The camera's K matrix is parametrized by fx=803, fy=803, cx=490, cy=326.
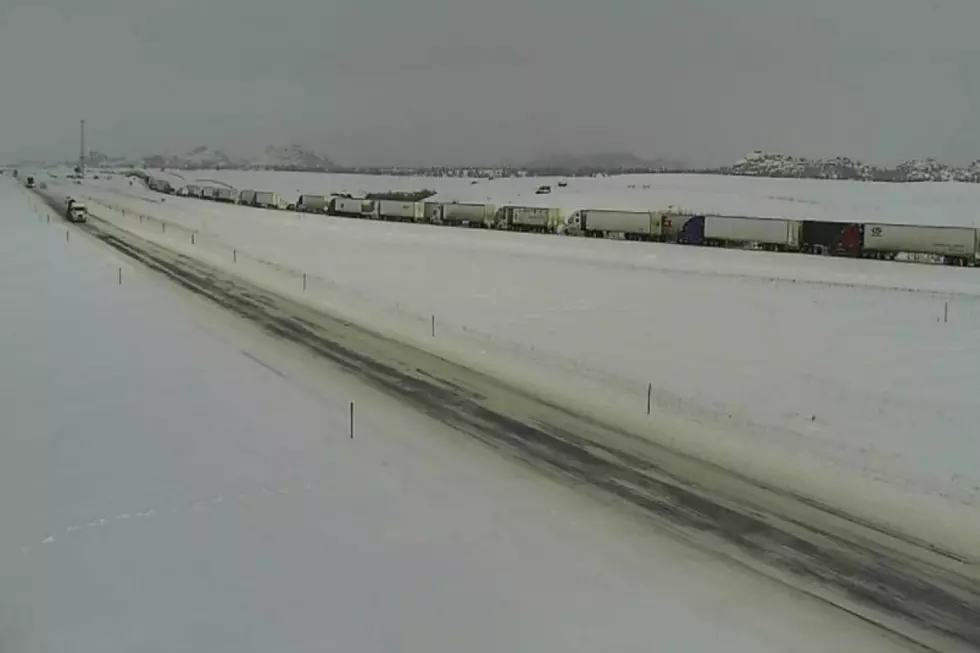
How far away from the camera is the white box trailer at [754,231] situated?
56.6 meters

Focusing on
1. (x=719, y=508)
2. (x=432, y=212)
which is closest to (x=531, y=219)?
(x=432, y=212)

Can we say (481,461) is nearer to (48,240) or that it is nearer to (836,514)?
(836,514)

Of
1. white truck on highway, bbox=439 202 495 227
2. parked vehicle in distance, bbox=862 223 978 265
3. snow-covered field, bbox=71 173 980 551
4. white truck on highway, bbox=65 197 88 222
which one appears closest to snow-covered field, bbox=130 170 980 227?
white truck on highway, bbox=439 202 495 227

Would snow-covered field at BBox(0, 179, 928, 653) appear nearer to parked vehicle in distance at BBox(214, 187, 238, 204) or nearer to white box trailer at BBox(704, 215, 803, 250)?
white box trailer at BBox(704, 215, 803, 250)

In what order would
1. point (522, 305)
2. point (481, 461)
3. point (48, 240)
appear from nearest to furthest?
point (481, 461)
point (522, 305)
point (48, 240)

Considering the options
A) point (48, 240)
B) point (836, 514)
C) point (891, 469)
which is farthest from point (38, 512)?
point (48, 240)

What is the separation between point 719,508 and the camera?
1298 cm

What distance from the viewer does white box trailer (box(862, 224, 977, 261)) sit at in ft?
164

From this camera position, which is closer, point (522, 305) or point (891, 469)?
point (891, 469)

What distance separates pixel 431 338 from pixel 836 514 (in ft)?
51.0

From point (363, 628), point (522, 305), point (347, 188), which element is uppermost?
point (347, 188)

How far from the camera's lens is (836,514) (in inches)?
509

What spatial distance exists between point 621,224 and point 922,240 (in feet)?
74.2

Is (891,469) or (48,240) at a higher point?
(48,240)
